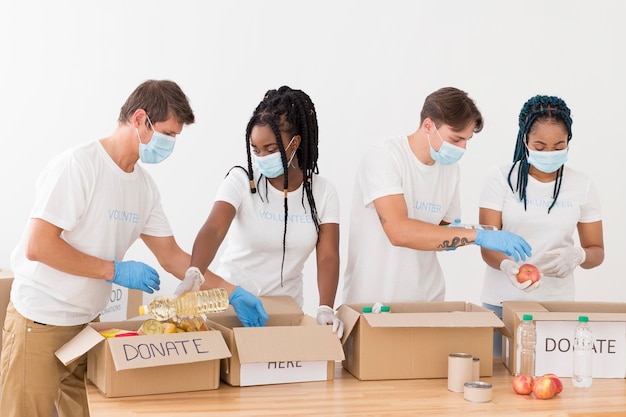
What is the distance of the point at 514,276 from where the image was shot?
7.07 feet

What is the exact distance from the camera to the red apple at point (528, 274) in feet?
6.74

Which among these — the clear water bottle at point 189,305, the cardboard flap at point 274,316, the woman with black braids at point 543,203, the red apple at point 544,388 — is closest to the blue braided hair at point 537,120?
the woman with black braids at point 543,203

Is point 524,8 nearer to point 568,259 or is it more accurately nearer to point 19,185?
point 568,259

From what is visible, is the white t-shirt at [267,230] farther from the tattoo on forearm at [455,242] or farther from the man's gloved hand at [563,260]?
the man's gloved hand at [563,260]

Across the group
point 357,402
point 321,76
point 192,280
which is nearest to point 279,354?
point 357,402

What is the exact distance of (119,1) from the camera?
3557 mm

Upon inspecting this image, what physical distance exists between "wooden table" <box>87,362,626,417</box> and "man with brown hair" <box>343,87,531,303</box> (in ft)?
1.45

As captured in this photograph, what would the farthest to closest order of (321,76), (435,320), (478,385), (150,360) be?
(321,76) → (435,320) → (478,385) → (150,360)

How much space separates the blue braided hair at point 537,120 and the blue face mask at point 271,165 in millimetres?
768

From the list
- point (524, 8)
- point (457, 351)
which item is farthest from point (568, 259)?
point (524, 8)

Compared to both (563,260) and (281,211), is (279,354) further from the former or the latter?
(563,260)

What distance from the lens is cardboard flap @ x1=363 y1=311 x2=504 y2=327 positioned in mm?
1894

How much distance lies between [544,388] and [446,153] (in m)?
0.79

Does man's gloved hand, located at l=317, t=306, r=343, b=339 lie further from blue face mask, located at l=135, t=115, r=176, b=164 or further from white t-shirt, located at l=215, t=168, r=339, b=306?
blue face mask, located at l=135, t=115, r=176, b=164
